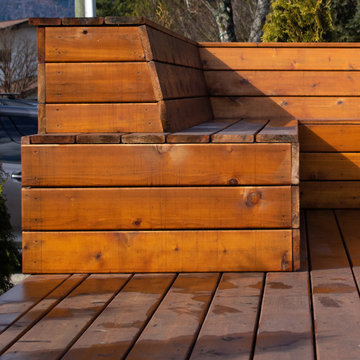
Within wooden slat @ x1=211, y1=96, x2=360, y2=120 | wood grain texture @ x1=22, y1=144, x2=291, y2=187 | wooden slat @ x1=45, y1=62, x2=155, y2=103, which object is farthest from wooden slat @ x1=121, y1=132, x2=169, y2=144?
wooden slat @ x1=211, y1=96, x2=360, y2=120

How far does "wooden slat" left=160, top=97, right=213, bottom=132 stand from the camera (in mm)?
3916

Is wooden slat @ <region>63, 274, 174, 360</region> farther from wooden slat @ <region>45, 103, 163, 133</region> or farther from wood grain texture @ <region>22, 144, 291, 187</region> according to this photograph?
wooden slat @ <region>45, 103, 163, 133</region>

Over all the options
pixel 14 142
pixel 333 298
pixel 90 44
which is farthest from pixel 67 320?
pixel 14 142

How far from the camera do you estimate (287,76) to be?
5.90 meters

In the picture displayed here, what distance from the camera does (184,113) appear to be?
14.7ft

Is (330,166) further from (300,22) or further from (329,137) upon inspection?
(300,22)

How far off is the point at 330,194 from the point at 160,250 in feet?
7.27

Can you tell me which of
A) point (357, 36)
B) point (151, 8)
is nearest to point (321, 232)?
point (357, 36)

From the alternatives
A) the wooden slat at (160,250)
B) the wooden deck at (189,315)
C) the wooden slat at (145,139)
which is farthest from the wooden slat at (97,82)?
the wooden deck at (189,315)

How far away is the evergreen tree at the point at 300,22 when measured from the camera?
7117 millimetres

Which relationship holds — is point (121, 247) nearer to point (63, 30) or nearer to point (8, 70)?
point (63, 30)

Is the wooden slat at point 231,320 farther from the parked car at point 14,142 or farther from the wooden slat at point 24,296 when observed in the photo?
the parked car at point 14,142

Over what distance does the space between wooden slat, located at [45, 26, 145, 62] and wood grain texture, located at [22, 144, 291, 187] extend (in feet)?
1.90

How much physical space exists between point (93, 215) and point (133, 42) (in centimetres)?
96
